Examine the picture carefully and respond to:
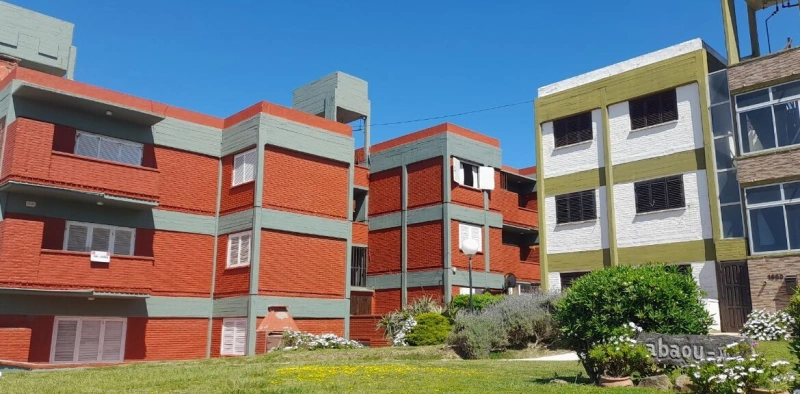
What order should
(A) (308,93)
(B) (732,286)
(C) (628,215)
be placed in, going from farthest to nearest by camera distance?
(A) (308,93), (C) (628,215), (B) (732,286)

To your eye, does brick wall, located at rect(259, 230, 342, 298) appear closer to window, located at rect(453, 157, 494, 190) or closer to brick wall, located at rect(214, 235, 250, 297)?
brick wall, located at rect(214, 235, 250, 297)

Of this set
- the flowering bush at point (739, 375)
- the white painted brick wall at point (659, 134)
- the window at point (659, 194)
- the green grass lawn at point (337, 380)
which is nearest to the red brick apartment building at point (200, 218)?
the green grass lawn at point (337, 380)

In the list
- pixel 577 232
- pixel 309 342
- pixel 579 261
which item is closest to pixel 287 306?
pixel 309 342

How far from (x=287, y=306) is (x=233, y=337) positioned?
253 centimetres

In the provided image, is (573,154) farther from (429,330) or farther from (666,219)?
(429,330)

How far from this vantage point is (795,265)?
2248 cm

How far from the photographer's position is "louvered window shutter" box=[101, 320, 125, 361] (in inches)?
1011

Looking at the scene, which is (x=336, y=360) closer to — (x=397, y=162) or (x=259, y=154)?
(x=259, y=154)

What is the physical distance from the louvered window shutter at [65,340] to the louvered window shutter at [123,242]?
316 cm

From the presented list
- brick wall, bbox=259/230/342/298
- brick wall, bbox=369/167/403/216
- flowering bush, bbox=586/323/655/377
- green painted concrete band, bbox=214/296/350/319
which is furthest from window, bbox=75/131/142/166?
flowering bush, bbox=586/323/655/377

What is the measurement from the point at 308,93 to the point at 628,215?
1839 centimetres

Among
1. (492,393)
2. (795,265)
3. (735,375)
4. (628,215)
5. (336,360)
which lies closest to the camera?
(735,375)

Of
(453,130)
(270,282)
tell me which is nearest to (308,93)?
(453,130)

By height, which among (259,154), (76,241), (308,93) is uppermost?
(308,93)
